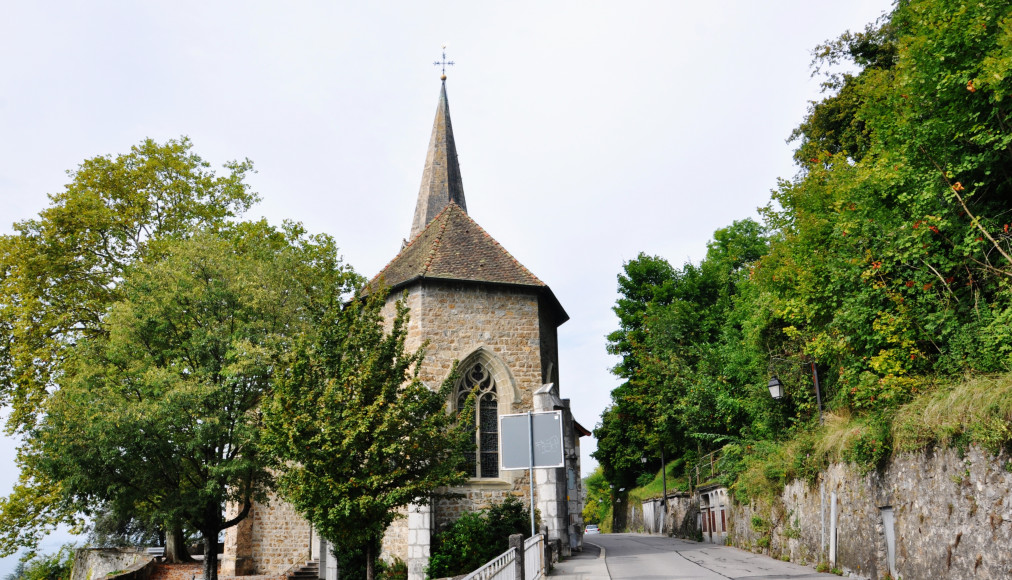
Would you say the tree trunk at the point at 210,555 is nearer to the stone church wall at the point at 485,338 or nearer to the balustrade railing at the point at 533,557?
the stone church wall at the point at 485,338

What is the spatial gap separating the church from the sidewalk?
1.99 feet

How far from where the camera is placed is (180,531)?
22688mm

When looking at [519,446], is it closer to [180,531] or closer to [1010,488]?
[1010,488]

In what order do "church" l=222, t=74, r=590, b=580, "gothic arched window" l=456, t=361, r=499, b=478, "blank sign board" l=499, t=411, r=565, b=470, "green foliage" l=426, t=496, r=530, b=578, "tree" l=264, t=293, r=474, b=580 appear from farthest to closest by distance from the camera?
"gothic arched window" l=456, t=361, r=499, b=478, "church" l=222, t=74, r=590, b=580, "green foliage" l=426, t=496, r=530, b=578, "tree" l=264, t=293, r=474, b=580, "blank sign board" l=499, t=411, r=565, b=470

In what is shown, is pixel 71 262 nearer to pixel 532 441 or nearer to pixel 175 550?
pixel 175 550

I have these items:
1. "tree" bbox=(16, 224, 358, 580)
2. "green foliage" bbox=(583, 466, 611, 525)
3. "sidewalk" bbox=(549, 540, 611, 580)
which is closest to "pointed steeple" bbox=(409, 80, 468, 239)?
"tree" bbox=(16, 224, 358, 580)

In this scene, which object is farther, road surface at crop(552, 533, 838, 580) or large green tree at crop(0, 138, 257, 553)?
large green tree at crop(0, 138, 257, 553)

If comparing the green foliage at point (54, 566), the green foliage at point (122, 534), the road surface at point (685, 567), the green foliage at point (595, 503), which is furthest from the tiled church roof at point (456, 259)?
the green foliage at point (595, 503)

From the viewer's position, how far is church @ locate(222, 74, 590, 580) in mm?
15781

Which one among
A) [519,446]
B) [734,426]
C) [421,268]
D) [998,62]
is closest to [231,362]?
[421,268]

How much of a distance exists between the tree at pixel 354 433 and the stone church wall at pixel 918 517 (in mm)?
7399

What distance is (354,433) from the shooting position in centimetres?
1098

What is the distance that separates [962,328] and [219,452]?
15672mm

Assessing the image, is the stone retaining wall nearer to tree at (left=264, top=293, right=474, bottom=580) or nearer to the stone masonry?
the stone masonry
